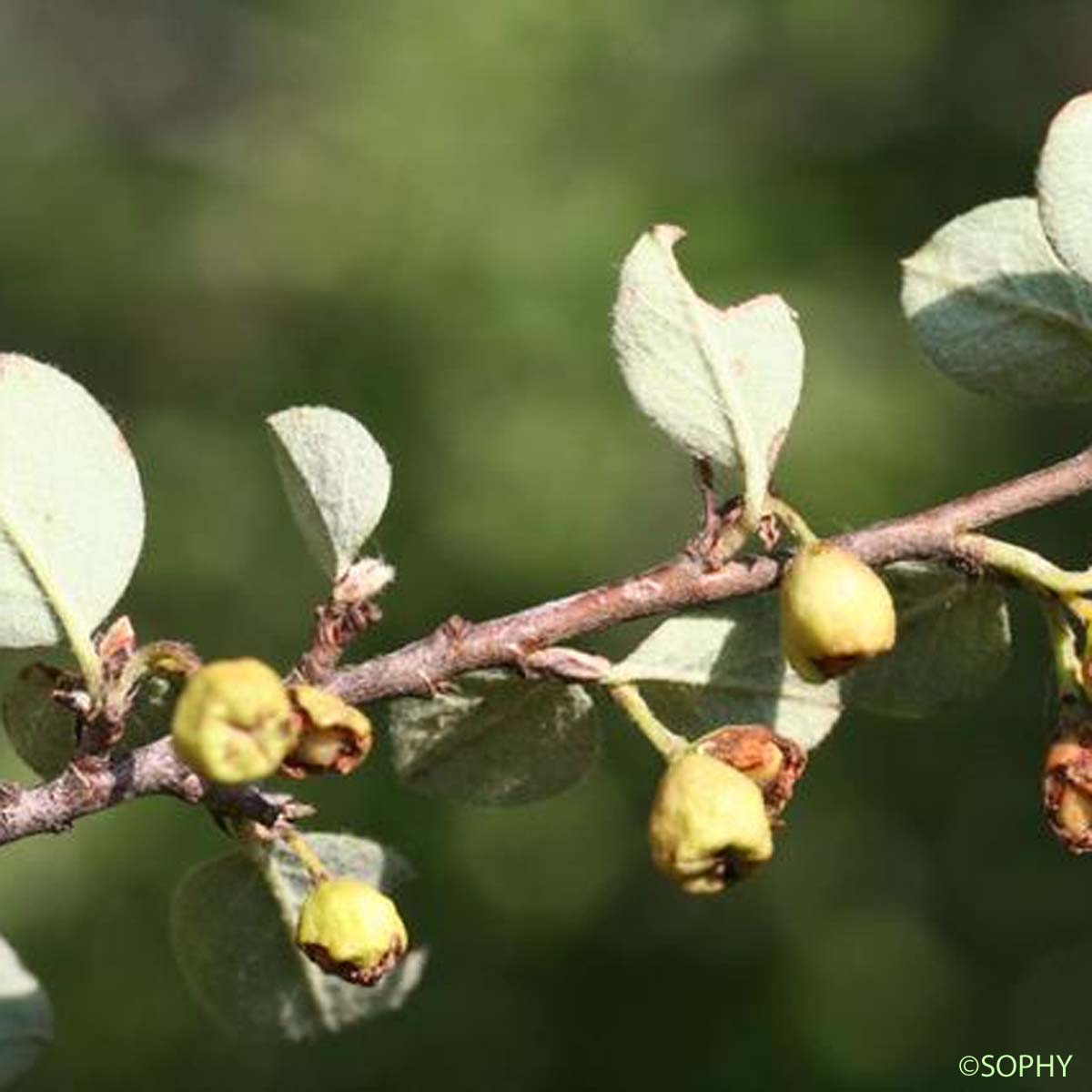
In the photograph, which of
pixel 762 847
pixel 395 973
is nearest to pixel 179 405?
pixel 395 973

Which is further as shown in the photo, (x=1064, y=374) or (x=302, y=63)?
(x=302, y=63)

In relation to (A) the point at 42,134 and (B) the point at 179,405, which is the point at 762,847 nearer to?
(B) the point at 179,405

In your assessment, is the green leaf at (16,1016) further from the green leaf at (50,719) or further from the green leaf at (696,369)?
the green leaf at (696,369)

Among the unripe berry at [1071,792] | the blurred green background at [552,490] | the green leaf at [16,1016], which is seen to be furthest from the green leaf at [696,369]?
the blurred green background at [552,490]

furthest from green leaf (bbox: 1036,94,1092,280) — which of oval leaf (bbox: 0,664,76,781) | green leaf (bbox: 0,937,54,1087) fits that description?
green leaf (bbox: 0,937,54,1087)

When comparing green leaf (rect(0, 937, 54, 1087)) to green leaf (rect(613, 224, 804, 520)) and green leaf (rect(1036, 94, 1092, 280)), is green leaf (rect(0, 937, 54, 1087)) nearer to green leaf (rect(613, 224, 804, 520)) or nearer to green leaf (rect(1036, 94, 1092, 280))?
green leaf (rect(613, 224, 804, 520))

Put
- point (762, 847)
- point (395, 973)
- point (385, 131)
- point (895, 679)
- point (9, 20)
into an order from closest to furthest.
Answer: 1. point (762, 847)
2. point (895, 679)
3. point (395, 973)
4. point (385, 131)
5. point (9, 20)
